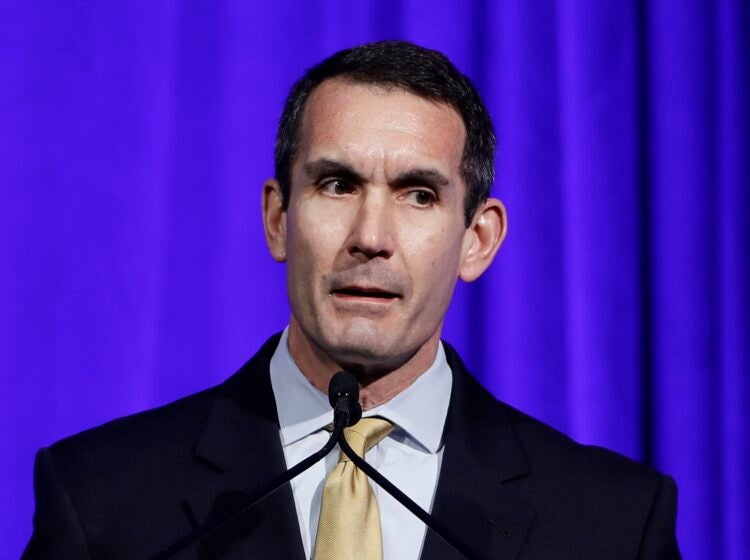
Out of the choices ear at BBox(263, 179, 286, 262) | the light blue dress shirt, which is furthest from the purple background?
the light blue dress shirt

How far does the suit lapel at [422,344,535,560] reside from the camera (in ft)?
5.03

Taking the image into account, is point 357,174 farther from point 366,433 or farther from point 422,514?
point 422,514

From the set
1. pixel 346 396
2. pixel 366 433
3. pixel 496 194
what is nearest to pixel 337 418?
pixel 346 396

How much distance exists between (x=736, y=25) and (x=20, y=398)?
1.56 m

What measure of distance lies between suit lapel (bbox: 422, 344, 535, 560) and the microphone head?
0.91 feet

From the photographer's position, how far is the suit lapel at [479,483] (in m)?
1.53

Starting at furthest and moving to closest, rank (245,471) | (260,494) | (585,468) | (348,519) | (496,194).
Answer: (496,194)
(585,468)
(245,471)
(348,519)
(260,494)

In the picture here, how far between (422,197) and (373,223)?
0.12 meters

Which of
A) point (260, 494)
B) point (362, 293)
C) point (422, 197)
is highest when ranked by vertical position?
point (422, 197)

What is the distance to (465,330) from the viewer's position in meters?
2.39

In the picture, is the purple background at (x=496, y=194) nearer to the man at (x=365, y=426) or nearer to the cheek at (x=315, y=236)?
the man at (x=365, y=426)

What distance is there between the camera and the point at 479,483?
159cm

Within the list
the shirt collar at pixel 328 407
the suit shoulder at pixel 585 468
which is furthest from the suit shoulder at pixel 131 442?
the suit shoulder at pixel 585 468

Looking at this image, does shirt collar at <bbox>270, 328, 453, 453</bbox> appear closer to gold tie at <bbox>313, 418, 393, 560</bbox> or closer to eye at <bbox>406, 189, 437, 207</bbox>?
gold tie at <bbox>313, 418, 393, 560</bbox>
